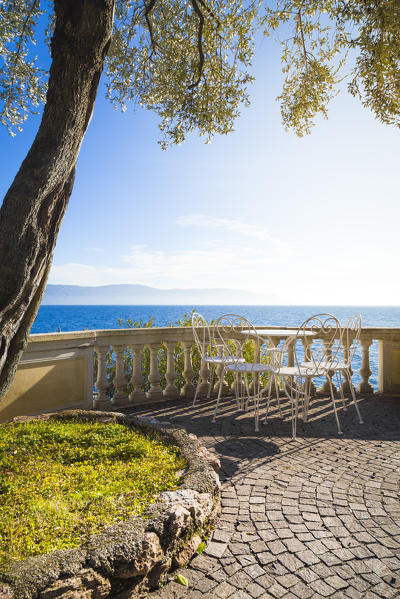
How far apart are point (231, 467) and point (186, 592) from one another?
1.59 metres

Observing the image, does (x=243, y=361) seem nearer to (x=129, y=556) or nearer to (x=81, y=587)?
(x=129, y=556)

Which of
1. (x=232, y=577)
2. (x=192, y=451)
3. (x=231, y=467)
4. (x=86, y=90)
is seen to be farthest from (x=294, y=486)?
(x=86, y=90)

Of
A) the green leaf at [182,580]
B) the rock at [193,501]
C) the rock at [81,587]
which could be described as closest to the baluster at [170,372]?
the rock at [193,501]

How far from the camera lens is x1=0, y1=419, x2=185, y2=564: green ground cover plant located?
6.73ft

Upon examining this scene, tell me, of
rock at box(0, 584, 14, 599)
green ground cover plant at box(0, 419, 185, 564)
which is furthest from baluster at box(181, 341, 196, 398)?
rock at box(0, 584, 14, 599)

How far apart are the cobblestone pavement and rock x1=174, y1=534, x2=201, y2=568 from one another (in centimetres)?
4

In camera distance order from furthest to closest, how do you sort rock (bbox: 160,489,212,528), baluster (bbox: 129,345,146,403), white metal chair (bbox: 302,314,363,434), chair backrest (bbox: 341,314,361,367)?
baluster (bbox: 129,345,146,403)
chair backrest (bbox: 341,314,361,367)
white metal chair (bbox: 302,314,363,434)
rock (bbox: 160,489,212,528)

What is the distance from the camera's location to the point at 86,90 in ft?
7.84

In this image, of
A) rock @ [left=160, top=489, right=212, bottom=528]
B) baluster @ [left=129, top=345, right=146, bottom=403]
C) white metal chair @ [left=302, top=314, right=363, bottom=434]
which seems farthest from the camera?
baluster @ [left=129, top=345, right=146, bottom=403]

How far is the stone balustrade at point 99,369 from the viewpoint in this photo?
477 cm

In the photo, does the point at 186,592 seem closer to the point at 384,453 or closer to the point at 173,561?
the point at 173,561

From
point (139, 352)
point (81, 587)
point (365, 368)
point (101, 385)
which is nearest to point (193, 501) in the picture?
point (81, 587)

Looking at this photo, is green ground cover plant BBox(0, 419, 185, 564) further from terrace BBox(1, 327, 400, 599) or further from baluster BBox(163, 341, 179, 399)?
baluster BBox(163, 341, 179, 399)

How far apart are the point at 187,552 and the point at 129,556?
0.46 meters
